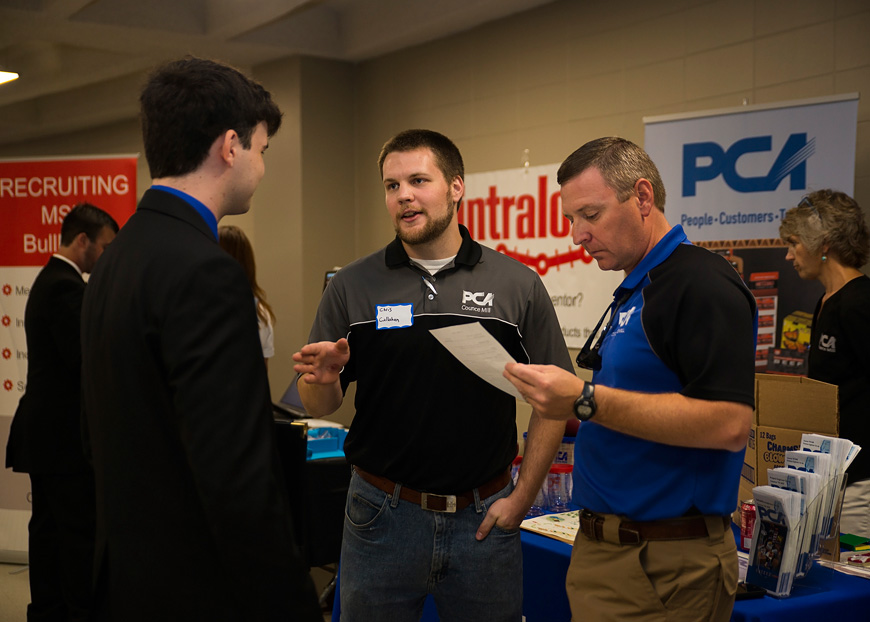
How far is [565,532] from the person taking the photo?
7.22ft

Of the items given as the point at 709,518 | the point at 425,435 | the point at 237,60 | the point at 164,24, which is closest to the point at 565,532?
the point at 425,435

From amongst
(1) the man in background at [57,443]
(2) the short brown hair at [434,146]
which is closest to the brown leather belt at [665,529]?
(2) the short brown hair at [434,146]

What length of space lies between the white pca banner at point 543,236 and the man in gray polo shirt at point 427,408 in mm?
2618

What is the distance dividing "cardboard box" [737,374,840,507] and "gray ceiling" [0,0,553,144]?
11.0ft

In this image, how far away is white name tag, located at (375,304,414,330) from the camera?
1873 millimetres

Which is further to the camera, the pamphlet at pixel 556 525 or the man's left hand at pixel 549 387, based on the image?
the pamphlet at pixel 556 525

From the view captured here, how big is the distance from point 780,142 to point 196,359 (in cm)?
312

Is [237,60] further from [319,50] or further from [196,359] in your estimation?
[196,359]

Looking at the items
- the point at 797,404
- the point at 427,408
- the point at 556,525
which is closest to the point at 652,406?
the point at 427,408

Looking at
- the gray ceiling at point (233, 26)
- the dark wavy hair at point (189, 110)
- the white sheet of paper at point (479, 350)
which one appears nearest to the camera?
the dark wavy hair at point (189, 110)

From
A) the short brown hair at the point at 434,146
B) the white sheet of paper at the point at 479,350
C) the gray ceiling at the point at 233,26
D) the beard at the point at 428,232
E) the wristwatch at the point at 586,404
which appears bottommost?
the wristwatch at the point at 586,404

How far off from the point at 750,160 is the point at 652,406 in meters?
2.54

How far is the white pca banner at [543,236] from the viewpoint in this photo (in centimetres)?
462

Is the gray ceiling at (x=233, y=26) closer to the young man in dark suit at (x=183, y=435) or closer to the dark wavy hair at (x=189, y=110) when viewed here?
the dark wavy hair at (x=189, y=110)
